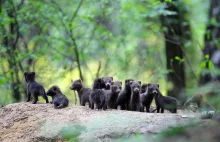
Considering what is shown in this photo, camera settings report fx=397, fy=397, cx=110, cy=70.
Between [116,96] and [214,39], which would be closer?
[214,39]

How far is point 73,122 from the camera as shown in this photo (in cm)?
837

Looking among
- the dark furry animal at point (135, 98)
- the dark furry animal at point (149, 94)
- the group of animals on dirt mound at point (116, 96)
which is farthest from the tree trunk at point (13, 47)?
the dark furry animal at point (135, 98)

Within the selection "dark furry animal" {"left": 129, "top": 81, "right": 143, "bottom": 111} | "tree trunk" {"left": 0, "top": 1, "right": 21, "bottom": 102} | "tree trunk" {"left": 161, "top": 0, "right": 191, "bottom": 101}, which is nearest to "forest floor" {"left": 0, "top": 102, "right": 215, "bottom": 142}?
"dark furry animal" {"left": 129, "top": 81, "right": 143, "bottom": 111}

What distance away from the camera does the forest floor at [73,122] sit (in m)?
7.37

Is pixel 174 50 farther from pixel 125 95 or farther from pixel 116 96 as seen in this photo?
pixel 116 96

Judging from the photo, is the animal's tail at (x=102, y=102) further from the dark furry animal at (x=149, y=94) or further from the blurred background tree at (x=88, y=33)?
the blurred background tree at (x=88, y=33)

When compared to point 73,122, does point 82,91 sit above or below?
A: above

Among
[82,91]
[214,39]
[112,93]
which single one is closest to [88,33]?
[82,91]

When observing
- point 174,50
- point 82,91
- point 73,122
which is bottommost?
point 73,122

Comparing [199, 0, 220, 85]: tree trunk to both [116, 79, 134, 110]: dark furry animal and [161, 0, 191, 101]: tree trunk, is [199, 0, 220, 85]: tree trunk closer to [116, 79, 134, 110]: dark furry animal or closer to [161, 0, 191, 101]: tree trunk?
[116, 79, 134, 110]: dark furry animal

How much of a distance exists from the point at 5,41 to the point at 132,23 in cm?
681

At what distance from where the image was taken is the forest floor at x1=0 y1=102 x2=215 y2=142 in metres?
7.37

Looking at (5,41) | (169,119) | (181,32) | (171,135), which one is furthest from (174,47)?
(171,135)

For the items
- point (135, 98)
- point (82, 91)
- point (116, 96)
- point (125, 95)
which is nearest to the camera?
point (135, 98)
